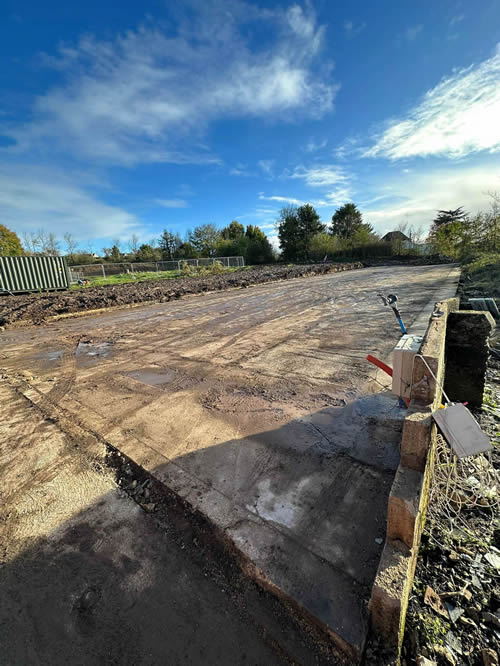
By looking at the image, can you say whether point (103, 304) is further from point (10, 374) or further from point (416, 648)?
point (416, 648)

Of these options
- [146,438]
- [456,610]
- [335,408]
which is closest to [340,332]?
[335,408]

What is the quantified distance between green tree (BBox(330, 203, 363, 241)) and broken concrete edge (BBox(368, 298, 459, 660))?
44.1 m

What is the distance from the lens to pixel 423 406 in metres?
1.66

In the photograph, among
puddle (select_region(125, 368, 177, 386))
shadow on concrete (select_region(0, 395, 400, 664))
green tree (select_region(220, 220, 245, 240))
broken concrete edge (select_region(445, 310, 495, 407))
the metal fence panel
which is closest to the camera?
shadow on concrete (select_region(0, 395, 400, 664))

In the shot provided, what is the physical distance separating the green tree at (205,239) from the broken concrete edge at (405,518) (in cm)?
4444

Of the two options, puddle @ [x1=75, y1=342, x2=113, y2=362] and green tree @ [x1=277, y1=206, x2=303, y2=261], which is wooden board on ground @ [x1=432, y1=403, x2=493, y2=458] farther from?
green tree @ [x1=277, y1=206, x2=303, y2=261]

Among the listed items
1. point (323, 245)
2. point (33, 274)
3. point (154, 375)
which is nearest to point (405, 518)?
point (154, 375)

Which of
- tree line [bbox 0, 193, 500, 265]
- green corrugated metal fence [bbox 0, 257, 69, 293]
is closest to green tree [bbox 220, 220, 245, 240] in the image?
tree line [bbox 0, 193, 500, 265]

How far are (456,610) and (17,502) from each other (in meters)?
2.88

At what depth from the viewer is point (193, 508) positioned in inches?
78.7

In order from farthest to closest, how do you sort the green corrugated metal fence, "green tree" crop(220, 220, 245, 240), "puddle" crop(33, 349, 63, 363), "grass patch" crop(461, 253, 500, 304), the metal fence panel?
"green tree" crop(220, 220, 245, 240) → the metal fence panel → the green corrugated metal fence → "grass patch" crop(461, 253, 500, 304) → "puddle" crop(33, 349, 63, 363)

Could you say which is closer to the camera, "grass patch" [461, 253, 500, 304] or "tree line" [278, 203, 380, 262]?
"grass patch" [461, 253, 500, 304]

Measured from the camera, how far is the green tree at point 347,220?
41963 millimetres

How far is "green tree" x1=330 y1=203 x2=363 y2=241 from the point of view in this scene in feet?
138
